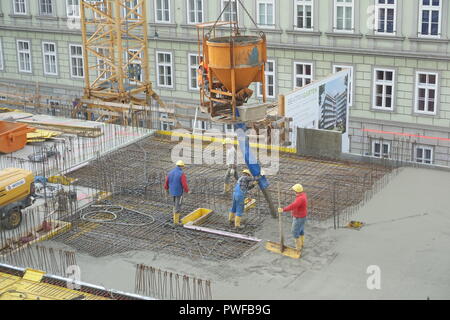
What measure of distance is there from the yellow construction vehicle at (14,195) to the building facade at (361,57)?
13.0 m

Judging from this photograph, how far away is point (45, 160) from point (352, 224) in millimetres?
9987

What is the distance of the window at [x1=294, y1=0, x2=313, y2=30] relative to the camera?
34000 mm

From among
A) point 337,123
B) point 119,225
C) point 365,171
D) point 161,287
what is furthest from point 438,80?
point 161,287

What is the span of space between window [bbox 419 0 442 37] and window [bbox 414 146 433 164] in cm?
465

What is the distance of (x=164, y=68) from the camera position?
1542 inches

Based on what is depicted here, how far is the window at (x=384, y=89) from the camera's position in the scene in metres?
32.9

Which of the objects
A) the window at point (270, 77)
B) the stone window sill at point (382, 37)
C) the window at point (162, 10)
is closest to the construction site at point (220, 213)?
the stone window sill at point (382, 37)

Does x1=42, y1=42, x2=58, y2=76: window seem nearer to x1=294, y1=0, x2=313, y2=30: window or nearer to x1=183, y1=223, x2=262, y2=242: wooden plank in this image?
x1=294, y1=0, x2=313, y2=30: window

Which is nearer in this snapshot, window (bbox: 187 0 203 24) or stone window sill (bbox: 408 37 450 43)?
stone window sill (bbox: 408 37 450 43)

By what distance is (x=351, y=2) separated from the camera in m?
32.8

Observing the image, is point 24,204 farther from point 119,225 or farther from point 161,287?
point 161,287

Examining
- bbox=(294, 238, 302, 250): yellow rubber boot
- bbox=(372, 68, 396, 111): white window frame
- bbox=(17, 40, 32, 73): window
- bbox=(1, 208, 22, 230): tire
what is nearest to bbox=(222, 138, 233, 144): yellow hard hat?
bbox=(1, 208, 22, 230): tire

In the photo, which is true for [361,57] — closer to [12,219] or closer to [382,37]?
[382,37]

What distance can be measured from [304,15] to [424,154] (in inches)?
310
